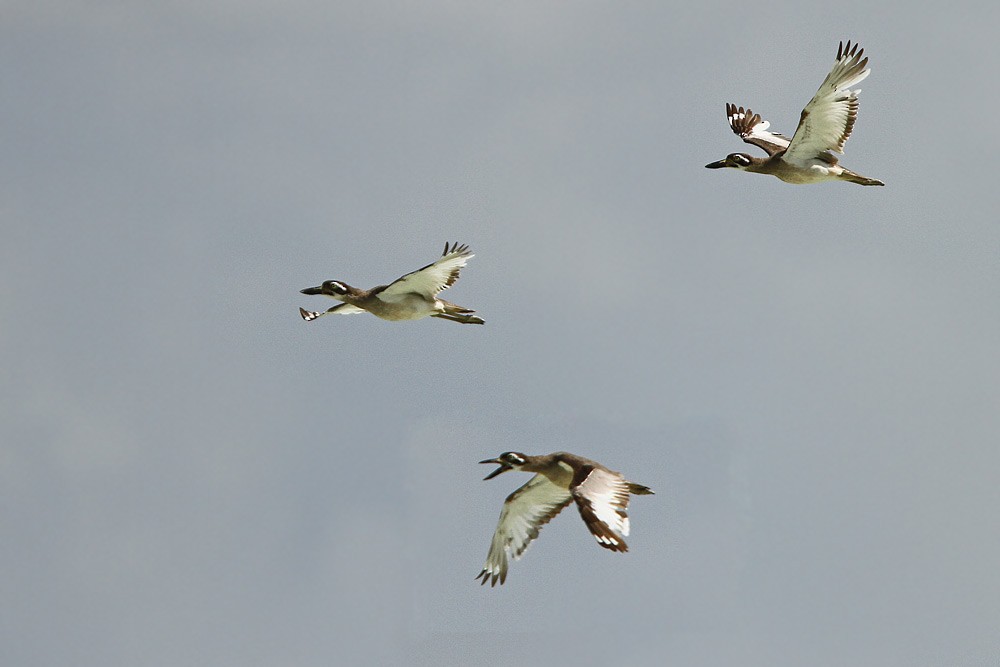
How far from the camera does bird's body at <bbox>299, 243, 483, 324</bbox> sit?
3050 centimetres

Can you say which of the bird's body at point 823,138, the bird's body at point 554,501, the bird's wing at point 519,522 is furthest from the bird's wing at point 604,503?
the bird's body at point 823,138

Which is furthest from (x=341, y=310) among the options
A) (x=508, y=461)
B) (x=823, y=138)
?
(x=823, y=138)

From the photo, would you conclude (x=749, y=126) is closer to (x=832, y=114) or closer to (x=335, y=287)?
(x=832, y=114)

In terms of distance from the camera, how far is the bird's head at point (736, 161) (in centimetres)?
3441

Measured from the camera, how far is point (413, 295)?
31.5m

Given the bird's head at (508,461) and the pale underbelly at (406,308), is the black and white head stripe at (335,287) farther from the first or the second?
the bird's head at (508,461)

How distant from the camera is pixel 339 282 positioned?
32.1m

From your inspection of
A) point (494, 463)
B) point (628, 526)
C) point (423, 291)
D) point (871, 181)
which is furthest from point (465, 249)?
point (871, 181)

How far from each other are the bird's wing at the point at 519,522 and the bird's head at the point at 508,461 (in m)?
0.63

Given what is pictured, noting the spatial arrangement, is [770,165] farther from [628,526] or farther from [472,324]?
[628,526]

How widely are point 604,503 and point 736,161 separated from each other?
1144cm

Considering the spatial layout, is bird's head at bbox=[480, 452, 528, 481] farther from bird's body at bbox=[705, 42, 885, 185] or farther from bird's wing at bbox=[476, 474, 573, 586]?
bird's body at bbox=[705, 42, 885, 185]

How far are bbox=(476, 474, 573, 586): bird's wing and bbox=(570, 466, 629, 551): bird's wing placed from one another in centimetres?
220

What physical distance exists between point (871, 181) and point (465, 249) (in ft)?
31.7
